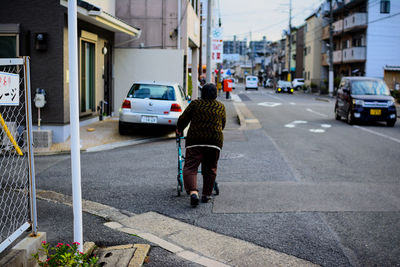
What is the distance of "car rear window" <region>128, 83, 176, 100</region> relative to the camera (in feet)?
43.7

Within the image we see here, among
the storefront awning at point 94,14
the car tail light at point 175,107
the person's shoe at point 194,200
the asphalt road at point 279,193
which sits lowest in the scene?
the asphalt road at point 279,193

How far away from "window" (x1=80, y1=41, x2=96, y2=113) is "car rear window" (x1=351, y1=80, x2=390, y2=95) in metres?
9.82

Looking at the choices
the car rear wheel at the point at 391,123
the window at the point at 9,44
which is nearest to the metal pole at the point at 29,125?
the window at the point at 9,44

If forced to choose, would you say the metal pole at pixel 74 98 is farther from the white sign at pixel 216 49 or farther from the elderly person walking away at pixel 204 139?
the white sign at pixel 216 49

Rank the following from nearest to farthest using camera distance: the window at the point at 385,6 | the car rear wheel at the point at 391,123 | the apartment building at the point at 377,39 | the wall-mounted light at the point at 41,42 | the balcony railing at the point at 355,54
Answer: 1. the wall-mounted light at the point at 41,42
2. the car rear wheel at the point at 391,123
3. the window at the point at 385,6
4. the apartment building at the point at 377,39
5. the balcony railing at the point at 355,54

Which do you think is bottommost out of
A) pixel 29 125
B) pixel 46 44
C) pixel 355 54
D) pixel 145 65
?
pixel 29 125

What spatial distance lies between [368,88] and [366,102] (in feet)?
3.99

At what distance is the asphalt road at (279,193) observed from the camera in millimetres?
4984

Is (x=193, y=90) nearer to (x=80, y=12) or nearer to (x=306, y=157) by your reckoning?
(x=80, y=12)

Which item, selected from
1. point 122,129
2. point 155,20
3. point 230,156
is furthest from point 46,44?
point 155,20

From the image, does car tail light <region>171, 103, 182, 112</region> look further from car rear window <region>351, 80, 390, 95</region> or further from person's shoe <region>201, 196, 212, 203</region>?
car rear window <region>351, 80, 390, 95</region>

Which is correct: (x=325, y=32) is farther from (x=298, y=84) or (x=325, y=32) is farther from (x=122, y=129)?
(x=122, y=129)

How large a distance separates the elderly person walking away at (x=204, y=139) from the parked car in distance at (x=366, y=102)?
→ 12362 millimetres

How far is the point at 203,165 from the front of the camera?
6.44 metres
